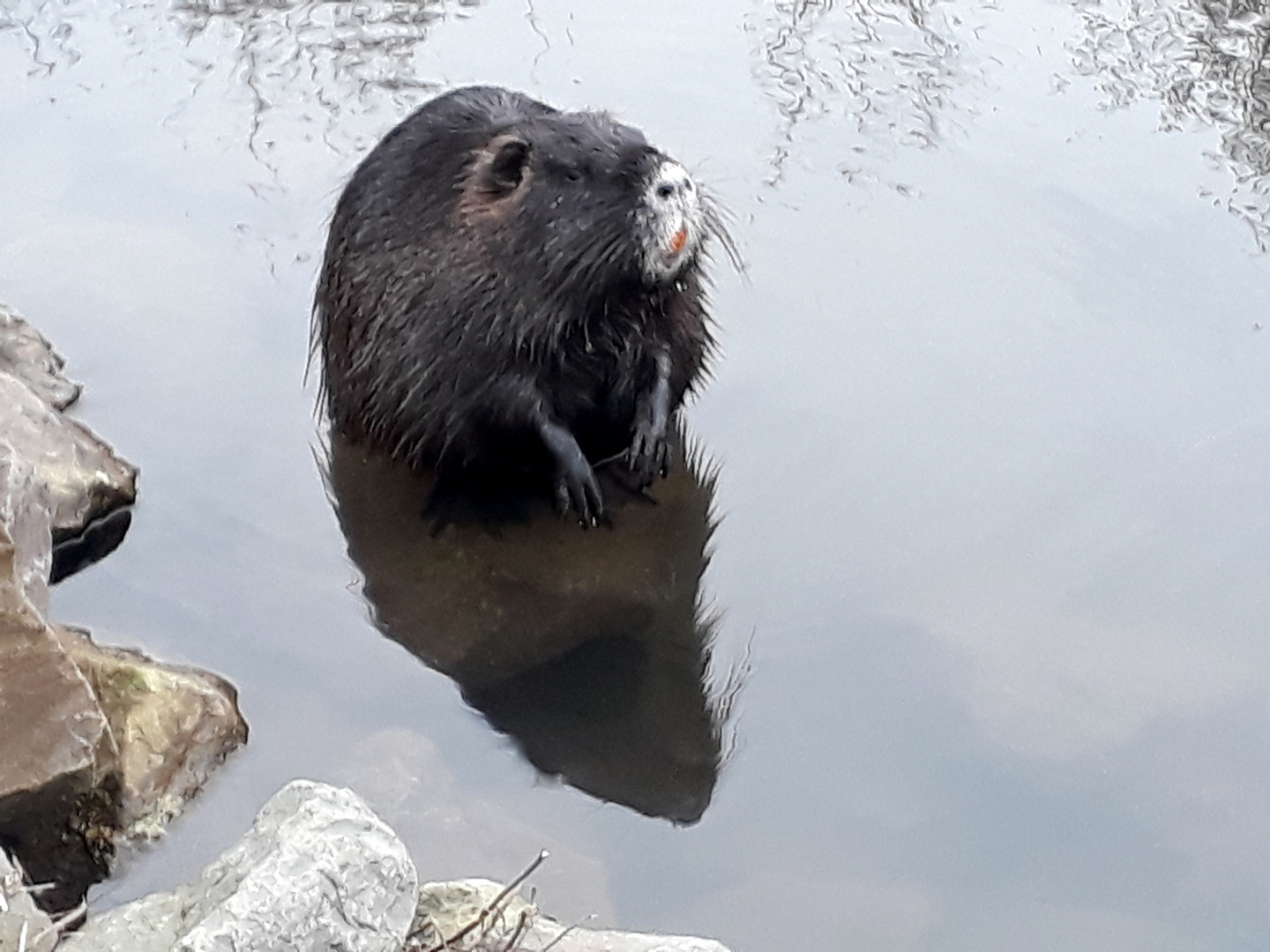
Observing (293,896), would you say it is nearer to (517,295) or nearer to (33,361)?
(517,295)

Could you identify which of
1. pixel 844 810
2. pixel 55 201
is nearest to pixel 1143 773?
pixel 844 810

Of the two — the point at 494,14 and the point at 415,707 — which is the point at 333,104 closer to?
the point at 494,14

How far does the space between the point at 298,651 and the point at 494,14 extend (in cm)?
278

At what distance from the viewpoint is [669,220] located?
3.15 metres

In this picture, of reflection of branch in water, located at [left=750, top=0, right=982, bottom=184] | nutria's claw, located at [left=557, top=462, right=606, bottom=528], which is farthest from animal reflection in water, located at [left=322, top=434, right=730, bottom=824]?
reflection of branch in water, located at [left=750, top=0, right=982, bottom=184]

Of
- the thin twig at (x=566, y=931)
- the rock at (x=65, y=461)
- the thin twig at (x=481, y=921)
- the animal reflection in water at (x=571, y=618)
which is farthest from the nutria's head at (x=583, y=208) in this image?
the thin twig at (x=481, y=921)

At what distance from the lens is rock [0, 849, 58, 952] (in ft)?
6.81

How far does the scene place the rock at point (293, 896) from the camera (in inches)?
78.1

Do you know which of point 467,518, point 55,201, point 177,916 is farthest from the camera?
point 55,201

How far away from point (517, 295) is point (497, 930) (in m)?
1.39

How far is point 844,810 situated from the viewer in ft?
8.87

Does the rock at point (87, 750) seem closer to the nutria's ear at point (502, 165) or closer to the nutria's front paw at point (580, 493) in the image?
the nutria's front paw at point (580, 493)

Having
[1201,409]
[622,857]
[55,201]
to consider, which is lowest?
[55,201]

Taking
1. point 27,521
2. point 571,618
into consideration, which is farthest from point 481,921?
point 27,521
